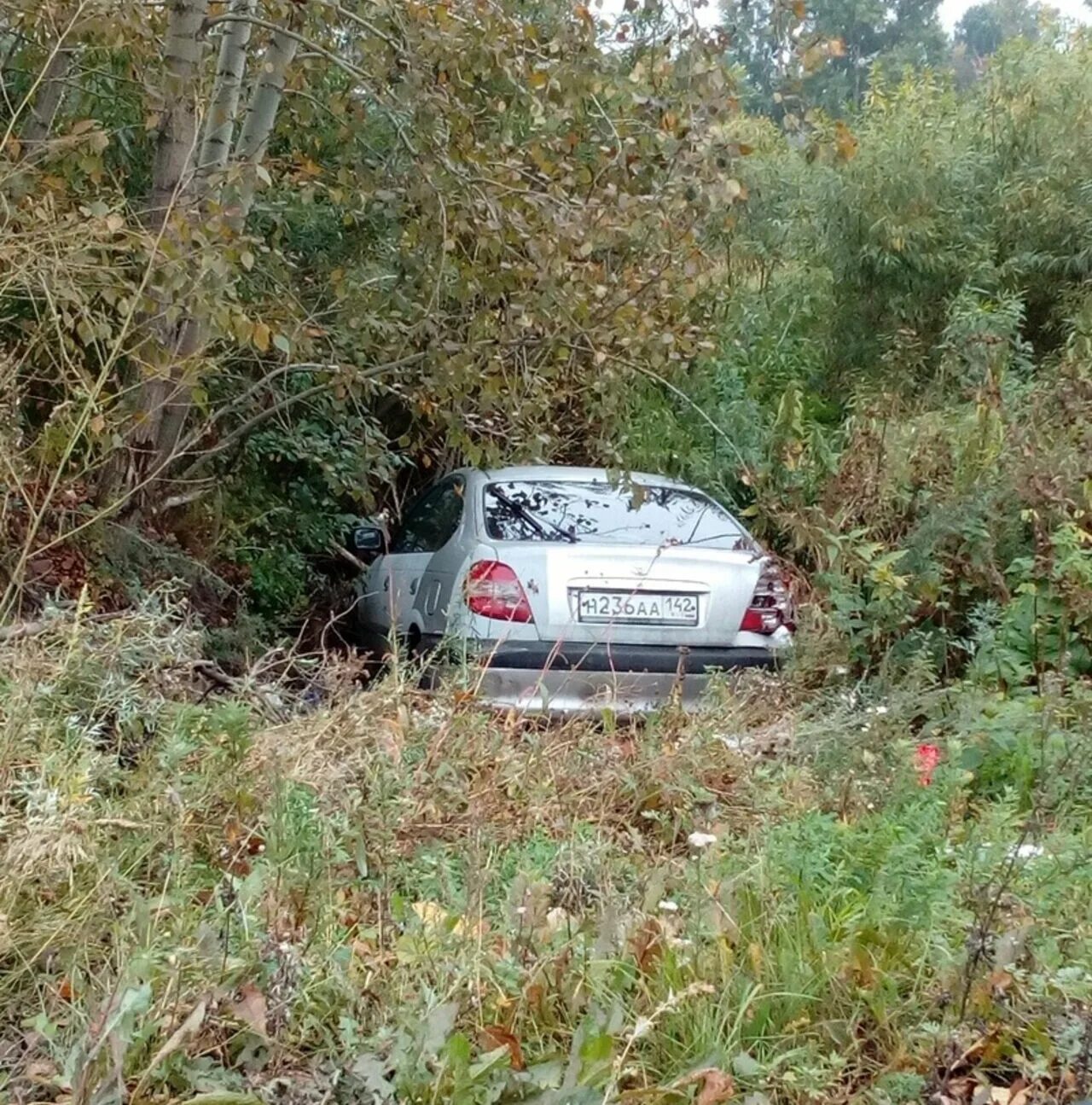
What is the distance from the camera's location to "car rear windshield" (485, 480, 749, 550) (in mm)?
5668

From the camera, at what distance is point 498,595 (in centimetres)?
516

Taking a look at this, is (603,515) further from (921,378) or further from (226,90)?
(921,378)

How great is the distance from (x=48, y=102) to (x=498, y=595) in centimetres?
407

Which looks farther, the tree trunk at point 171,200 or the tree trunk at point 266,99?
the tree trunk at point 266,99

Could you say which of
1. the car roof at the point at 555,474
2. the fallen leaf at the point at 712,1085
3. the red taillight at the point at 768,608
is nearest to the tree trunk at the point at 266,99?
the car roof at the point at 555,474

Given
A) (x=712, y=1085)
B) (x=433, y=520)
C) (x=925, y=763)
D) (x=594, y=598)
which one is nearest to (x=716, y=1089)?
(x=712, y=1085)

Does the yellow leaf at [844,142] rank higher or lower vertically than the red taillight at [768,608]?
higher

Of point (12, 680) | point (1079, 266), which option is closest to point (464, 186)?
point (12, 680)

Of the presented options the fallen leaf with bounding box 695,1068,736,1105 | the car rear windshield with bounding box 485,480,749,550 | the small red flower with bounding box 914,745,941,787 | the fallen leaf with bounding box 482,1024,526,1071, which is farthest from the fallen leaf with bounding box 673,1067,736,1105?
the car rear windshield with bounding box 485,480,749,550

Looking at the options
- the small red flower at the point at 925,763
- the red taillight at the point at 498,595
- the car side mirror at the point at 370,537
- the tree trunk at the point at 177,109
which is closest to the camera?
the small red flower at the point at 925,763

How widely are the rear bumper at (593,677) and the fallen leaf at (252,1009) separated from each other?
240 centimetres

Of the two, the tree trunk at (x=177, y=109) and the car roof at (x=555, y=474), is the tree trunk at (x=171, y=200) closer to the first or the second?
the tree trunk at (x=177, y=109)

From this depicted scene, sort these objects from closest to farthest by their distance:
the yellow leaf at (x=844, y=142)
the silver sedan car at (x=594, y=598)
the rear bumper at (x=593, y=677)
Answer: the yellow leaf at (x=844, y=142) → the rear bumper at (x=593, y=677) → the silver sedan car at (x=594, y=598)

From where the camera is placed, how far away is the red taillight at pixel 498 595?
5121mm
